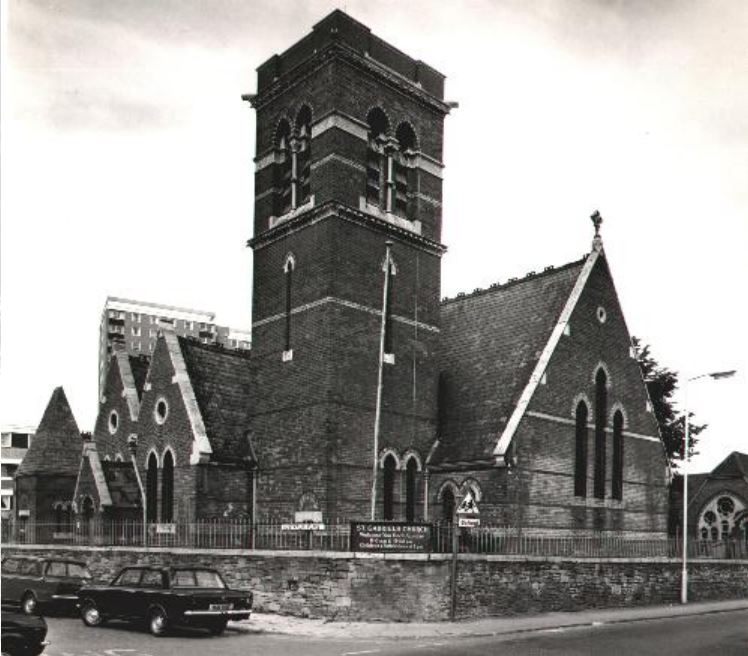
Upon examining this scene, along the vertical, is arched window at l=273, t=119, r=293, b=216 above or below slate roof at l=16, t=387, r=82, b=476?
above

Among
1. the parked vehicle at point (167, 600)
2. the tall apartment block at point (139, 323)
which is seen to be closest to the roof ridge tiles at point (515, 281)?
the parked vehicle at point (167, 600)

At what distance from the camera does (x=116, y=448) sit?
3784 centimetres

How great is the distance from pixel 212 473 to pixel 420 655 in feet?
49.9

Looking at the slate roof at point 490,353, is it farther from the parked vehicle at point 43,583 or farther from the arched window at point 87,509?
the arched window at point 87,509

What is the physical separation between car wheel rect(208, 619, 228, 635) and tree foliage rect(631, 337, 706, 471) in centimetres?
3295

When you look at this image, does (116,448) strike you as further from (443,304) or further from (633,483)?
(633,483)

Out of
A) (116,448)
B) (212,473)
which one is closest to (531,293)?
(212,473)

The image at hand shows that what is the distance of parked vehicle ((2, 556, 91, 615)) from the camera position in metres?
22.6

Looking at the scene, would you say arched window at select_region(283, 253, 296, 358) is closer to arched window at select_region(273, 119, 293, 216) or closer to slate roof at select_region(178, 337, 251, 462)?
arched window at select_region(273, 119, 293, 216)

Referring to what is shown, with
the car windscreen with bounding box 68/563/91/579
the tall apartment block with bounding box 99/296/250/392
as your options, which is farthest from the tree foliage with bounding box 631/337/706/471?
the tall apartment block with bounding box 99/296/250/392

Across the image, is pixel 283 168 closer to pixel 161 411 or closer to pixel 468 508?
pixel 161 411

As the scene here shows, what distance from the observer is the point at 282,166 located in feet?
108

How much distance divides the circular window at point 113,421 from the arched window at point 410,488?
45.4 feet

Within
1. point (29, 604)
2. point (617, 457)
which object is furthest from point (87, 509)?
point (617, 457)
